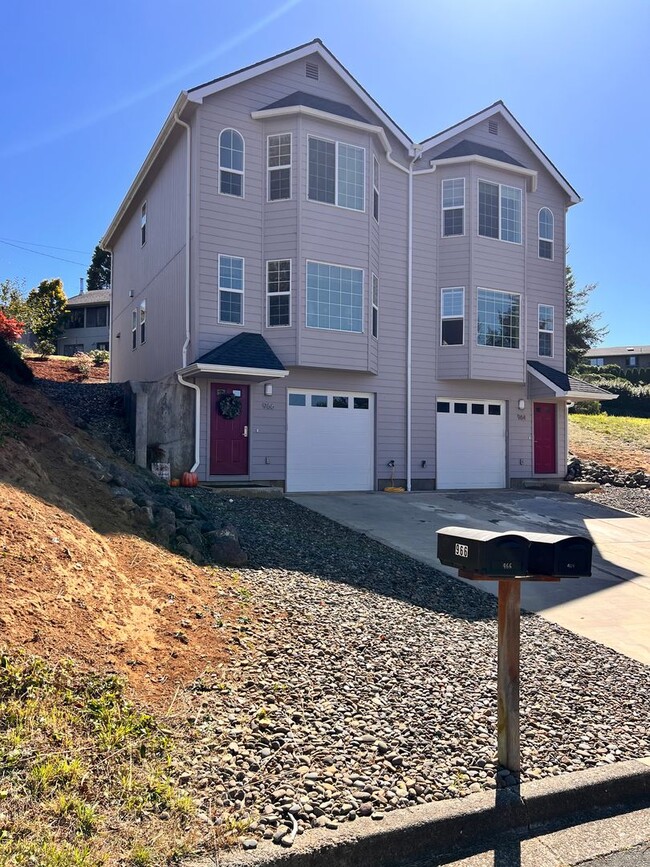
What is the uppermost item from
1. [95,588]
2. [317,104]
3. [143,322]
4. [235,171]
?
[317,104]

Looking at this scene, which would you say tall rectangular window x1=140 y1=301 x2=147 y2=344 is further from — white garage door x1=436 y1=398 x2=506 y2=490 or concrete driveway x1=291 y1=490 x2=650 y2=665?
white garage door x1=436 y1=398 x2=506 y2=490

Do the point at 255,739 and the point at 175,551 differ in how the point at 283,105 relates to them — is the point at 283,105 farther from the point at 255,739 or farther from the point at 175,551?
the point at 255,739

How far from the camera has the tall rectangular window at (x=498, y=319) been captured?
661 inches

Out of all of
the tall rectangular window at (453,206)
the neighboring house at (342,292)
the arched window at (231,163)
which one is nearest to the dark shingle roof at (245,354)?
the neighboring house at (342,292)

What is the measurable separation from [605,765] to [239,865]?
7.51 ft

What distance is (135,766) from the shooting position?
3.08 meters

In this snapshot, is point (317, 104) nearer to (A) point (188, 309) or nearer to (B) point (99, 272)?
(A) point (188, 309)

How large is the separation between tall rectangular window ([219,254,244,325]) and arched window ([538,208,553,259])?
9.08 meters

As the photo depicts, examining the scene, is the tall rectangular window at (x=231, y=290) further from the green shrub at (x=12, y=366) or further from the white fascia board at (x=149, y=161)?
the green shrub at (x=12, y=366)

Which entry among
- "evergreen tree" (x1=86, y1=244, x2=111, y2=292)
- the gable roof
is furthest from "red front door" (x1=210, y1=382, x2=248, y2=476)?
"evergreen tree" (x1=86, y1=244, x2=111, y2=292)

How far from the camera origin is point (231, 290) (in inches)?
555

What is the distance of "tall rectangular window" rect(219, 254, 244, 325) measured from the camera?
46.0 feet

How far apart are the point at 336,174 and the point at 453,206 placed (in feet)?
12.4

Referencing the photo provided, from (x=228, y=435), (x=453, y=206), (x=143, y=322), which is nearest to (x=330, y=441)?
(x=228, y=435)
